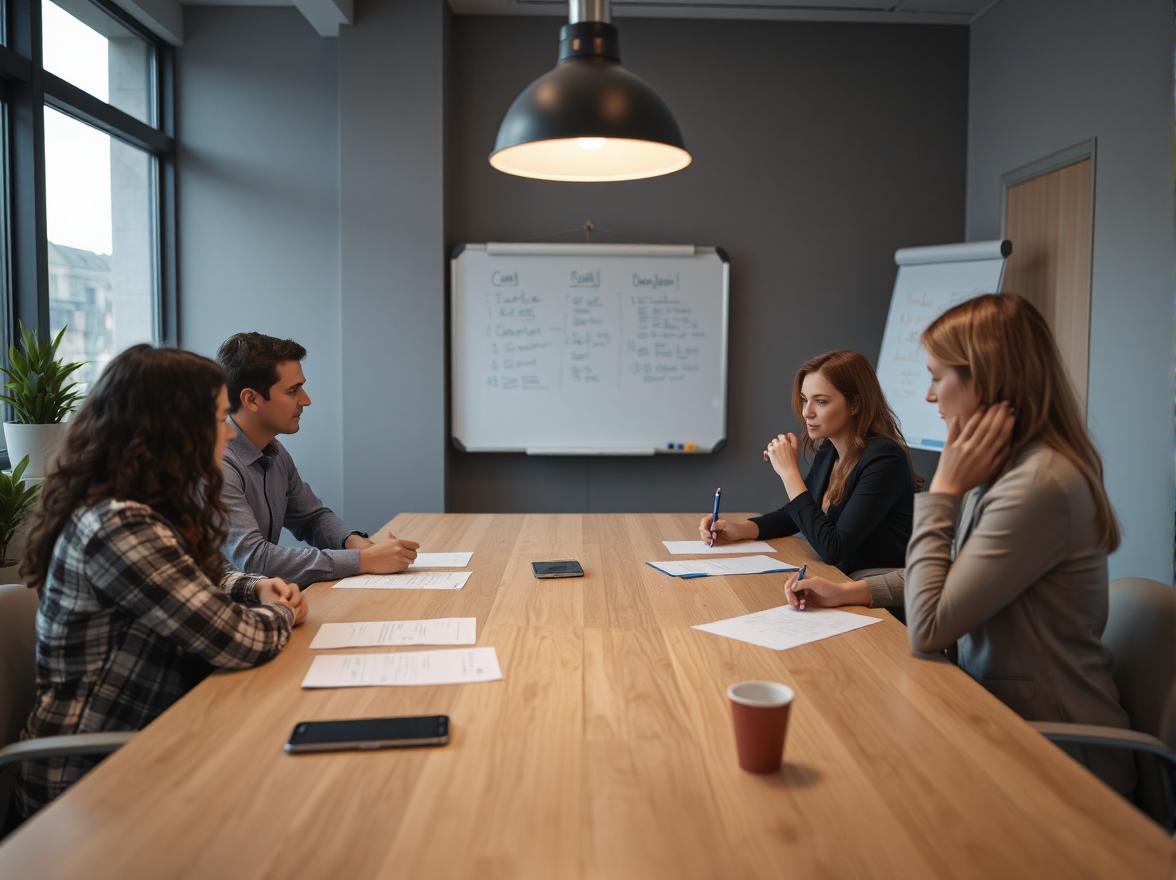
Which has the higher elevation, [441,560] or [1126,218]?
[1126,218]

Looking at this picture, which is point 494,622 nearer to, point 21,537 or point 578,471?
point 21,537

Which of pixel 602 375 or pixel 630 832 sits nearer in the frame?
pixel 630 832

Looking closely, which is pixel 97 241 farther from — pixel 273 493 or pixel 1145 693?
pixel 1145 693

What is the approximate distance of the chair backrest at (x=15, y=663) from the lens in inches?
60.4

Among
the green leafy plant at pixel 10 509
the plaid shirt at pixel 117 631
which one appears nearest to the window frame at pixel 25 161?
the green leafy plant at pixel 10 509

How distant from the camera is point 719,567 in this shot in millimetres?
2291

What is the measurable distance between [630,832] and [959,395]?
1006 mm

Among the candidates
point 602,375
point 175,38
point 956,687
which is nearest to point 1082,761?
point 956,687

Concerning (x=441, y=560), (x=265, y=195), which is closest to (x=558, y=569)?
(x=441, y=560)

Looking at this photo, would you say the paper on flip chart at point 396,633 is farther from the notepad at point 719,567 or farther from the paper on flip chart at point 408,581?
the notepad at point 719,567

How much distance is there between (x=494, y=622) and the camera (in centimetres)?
181

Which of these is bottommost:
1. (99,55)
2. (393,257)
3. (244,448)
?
(244,448)

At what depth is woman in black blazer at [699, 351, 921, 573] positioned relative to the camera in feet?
7.72

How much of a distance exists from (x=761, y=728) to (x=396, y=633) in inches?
32.0
